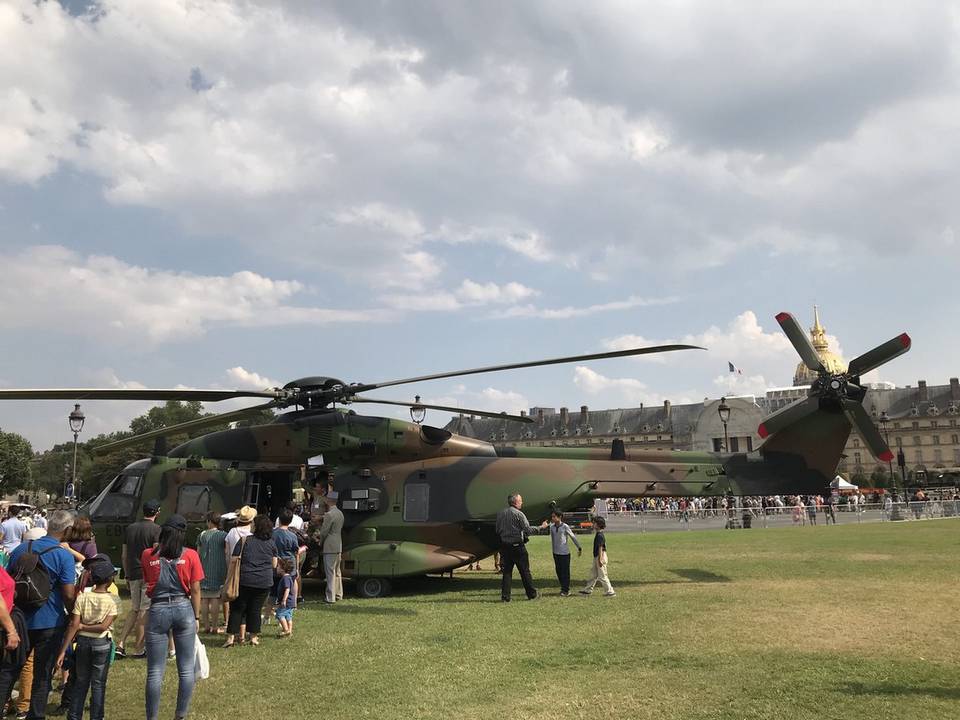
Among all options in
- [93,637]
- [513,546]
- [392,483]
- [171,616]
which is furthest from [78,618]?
[392,483]

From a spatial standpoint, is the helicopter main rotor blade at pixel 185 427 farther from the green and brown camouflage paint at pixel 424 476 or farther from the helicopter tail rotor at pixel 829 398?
the helicopter tail rotor at pixel 829 398

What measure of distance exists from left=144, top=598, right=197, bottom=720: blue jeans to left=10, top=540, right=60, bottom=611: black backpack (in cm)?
84

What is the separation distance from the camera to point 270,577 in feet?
29.4

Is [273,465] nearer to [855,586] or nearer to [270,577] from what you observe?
[270,577]

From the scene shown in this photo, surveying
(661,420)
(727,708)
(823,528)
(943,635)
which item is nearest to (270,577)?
(727,708)

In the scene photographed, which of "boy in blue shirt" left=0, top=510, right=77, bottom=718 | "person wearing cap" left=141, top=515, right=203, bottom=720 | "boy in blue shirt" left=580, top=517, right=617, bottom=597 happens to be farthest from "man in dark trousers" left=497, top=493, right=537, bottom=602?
"boy in blue shirt" left=0, top=510, right=77, bottom=718

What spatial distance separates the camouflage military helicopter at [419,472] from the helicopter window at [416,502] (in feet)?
0.07

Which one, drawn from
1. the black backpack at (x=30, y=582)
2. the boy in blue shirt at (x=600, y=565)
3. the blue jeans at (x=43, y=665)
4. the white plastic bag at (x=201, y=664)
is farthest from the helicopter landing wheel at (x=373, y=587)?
the black backpack at (x=30, y=582)

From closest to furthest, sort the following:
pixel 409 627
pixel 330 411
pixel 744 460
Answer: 1. pixel 409 627
2. pixel 330 411
3. pixel 744 460

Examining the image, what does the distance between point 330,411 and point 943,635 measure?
34.2ft

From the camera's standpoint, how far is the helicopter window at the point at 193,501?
1341 cm

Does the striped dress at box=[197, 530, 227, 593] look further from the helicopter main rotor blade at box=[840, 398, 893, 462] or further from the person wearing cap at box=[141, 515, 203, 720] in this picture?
the helicopter main rotor blade at box=[840, 398, 893, 462]

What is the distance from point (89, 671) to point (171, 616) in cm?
73

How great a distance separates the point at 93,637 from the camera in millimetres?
5484
